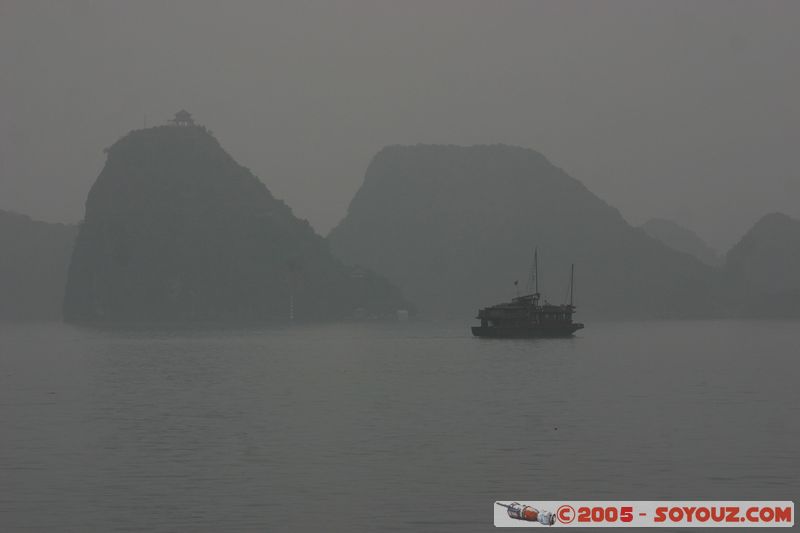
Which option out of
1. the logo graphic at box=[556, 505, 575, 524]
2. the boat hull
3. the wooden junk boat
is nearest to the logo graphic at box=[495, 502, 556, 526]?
the logo graphic at box=[556, 505, 575, 524]

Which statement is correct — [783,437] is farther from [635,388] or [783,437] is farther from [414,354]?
[414,354]

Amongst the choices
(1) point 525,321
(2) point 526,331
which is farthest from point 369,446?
(2) point 526,331

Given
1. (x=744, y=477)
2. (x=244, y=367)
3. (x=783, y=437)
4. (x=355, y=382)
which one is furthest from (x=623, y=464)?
(x=244, y=367)

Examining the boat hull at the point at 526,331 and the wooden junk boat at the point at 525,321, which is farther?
the wooden junk boat at the point at 525,321

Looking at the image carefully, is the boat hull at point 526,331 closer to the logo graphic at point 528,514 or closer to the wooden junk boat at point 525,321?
the wooden junk boat at point 525,321

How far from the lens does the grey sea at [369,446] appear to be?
3722 centimetres

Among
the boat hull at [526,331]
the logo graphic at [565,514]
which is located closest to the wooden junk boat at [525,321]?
the boat hull at [526,331]

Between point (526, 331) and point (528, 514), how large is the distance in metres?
158

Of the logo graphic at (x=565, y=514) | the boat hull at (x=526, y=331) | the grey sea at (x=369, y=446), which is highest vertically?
the boat hull at (x=526, y=331)

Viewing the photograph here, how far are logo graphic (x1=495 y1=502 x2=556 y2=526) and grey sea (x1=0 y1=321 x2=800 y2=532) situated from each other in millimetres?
1086

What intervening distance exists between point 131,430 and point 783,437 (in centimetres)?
3176

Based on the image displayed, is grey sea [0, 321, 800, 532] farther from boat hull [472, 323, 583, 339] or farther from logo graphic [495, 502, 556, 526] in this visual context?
boat hull [472, 323, 583, 339]

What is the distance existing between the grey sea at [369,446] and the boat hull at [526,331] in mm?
84636

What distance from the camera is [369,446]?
5209cm
